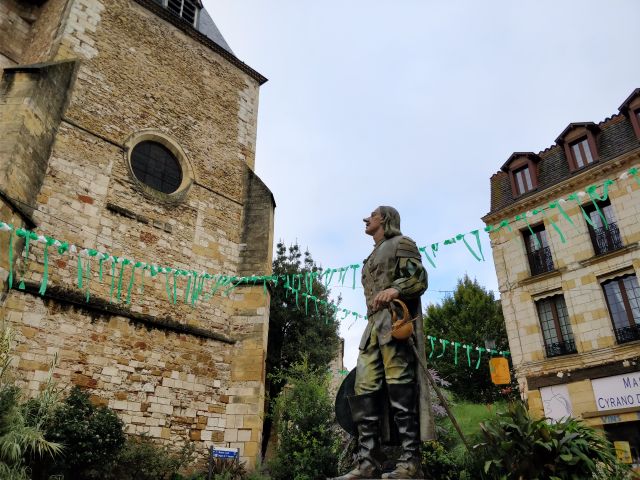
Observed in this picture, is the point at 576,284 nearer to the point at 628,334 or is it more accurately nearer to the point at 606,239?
the point at 606,239

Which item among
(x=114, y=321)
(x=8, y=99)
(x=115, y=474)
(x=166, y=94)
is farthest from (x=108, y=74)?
(x=115, y=474)

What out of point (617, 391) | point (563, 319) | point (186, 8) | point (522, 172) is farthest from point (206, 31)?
point (617, 391)

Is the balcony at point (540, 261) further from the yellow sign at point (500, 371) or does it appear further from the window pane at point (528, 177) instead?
the yellow sign at point (500, 371)

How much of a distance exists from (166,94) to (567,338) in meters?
11.4

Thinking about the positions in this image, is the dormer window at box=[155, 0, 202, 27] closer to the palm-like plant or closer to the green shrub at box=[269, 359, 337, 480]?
the palm-like plant

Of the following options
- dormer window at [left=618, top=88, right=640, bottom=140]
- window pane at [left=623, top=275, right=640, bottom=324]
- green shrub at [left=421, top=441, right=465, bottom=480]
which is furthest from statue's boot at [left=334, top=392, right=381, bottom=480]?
dormer window at [left=618, top=88, right=640, bottom=140]

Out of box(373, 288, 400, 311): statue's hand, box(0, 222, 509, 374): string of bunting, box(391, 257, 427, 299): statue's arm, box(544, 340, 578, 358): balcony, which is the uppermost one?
box(0, 222, 509, 374): string of bunting

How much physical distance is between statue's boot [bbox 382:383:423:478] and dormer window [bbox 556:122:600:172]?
12210 mm

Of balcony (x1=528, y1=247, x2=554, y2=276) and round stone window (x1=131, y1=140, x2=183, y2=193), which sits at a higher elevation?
round stone window (x1=131, y1=140, x2=183, y2=193)

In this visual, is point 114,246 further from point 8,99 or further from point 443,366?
point 443,366

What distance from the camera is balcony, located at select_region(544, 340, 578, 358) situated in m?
11.8

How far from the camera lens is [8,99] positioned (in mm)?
7855

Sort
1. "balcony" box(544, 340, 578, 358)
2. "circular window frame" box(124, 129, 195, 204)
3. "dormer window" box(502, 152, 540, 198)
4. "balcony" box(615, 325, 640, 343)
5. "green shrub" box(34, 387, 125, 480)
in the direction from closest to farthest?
"green shrub" box(34, 387, 125, 480)
"circular window frame" box(124, 129, 195, 204)
"balcony" box(615, 325, 640, 343)
"balcony" box(544, 340, 578, 358)
"dormer window" box(502, 152, 540, 198)

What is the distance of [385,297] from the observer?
10.2ft
